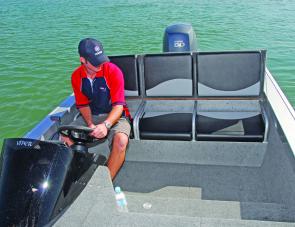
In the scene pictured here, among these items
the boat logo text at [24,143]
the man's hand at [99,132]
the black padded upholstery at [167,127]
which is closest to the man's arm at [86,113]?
the black padded upholstery at [167,127]

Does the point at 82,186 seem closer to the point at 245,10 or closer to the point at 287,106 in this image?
the point at 287,106

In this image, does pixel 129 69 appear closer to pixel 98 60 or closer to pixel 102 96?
pixel 102 96

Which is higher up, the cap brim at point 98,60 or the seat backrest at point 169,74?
the cap brim at point 98,60

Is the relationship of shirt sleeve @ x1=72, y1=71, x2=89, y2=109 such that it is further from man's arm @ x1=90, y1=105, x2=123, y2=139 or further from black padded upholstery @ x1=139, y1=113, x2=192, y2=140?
black padded upholstery @ x1=139, y1=113, x2=192, y2=140

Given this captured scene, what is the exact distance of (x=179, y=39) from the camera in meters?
4.21

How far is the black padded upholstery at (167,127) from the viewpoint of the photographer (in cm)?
330

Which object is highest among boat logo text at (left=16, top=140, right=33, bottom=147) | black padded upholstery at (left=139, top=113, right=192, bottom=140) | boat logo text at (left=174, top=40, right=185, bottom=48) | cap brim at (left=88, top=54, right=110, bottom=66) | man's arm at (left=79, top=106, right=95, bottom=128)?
cap brim at (left=88, top=54, right=110, bottom=66)

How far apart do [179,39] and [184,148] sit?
1398mm

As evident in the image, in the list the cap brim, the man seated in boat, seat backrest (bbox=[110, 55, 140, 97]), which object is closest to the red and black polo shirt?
the man seated in boat

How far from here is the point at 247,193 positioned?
3137mm

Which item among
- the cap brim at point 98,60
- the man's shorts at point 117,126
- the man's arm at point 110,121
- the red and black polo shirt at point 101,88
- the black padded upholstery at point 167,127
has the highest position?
the cap brim at point 98,60

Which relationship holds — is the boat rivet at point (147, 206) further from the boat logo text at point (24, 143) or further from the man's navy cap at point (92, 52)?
the man's navy cap at point (92, 52)

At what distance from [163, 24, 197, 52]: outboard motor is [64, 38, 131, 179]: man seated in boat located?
1.12 m

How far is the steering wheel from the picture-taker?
2.62m
